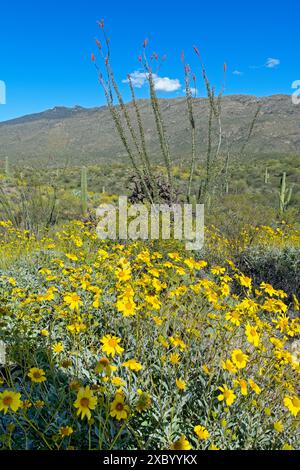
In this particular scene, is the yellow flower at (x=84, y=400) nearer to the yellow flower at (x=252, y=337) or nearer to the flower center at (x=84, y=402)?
the flower center at (x=84, y=402)

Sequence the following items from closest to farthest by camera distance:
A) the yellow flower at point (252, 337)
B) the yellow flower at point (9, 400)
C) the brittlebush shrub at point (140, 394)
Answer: the yellow flower at point (9, 400) < the brittlebush shrub at point (140, 394) < the yellow flower at point (252, 337)

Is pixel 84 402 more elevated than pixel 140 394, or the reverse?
pixel 84 402

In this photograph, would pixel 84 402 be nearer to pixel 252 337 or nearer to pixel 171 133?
pixel 252 337

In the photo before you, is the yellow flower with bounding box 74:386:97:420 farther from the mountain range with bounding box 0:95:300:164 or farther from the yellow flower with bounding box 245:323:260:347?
the mountain range with bounding box 0:95:300:164

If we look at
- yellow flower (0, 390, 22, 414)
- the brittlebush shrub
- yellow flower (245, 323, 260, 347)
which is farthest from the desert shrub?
yellow flower (0, 390, 22, 414)

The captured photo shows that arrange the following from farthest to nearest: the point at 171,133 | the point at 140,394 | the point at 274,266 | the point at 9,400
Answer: the point at 171,133 < the point at 274,266 < the point at 140,394 < the point at 9,400

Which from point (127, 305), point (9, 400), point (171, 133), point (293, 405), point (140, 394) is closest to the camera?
point (9, 400)

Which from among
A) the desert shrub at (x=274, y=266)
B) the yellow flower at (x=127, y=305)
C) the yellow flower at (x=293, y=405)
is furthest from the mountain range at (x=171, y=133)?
the yellow flower at (x=293, y=405)

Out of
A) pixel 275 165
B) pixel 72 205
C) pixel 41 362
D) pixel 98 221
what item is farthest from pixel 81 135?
pixel 41 362

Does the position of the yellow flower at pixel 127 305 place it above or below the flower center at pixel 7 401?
above

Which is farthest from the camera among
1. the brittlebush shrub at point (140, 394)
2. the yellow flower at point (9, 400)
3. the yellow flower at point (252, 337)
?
the yellow flower at point (252, 337)

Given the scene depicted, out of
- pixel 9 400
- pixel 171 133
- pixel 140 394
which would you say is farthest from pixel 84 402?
pixel 171 133

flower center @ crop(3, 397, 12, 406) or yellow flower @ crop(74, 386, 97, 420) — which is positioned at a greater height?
flower center @ crop(3, 397, 12, 406)

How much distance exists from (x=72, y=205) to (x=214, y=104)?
8376mm
